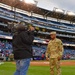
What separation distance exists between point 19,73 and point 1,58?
99.4 ft

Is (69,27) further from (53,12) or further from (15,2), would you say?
(15,2)

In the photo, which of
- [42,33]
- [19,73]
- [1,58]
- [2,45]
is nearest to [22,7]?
[42,33]

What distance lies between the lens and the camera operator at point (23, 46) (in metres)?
6.20

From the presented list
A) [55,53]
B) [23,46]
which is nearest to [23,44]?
[23,46]

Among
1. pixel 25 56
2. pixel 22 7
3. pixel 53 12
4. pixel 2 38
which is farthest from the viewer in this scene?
pixel 53 12

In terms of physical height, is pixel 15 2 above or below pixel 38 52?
above

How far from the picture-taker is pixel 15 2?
184 feet

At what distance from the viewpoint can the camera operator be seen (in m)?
6.20

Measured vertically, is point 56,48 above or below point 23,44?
below

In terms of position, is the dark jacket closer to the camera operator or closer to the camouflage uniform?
the camera operator

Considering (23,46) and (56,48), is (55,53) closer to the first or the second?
(56,48)

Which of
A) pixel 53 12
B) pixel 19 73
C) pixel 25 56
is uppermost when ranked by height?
pixel 53 12

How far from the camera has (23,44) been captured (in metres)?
6.30

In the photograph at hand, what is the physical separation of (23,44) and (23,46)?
5cm
